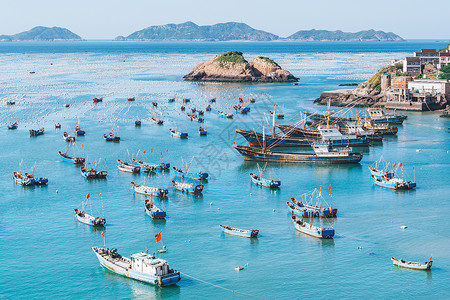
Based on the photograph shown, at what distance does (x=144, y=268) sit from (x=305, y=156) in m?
44.1

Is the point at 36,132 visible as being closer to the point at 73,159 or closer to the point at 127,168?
the point at 73,159

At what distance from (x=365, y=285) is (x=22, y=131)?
80.4 metres

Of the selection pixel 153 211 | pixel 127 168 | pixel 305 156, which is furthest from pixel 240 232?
pixel 305 156

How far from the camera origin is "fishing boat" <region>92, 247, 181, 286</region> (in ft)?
152

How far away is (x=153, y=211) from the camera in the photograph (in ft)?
200

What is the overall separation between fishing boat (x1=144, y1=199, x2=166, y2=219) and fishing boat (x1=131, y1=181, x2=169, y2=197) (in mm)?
4365

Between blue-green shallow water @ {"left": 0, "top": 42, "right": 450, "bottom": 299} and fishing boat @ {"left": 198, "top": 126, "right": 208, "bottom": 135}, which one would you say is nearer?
blue-green shallow water @ {"left": 0, "top": 42, "right": 450, "bottom": 299}

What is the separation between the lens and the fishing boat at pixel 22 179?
7444 centimetres

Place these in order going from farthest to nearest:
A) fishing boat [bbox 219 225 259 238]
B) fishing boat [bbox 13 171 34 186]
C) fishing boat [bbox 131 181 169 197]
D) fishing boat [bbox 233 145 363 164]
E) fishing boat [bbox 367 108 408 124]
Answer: fishing boat [bbox 367 108 408 124]
fishing boat [bbox 233 145 363 164]
fishing boat [bbox 13 171 34 186]
fishing boat [bbox 131 181 169 197]
fishing boat [bbox 219 225 259 238]

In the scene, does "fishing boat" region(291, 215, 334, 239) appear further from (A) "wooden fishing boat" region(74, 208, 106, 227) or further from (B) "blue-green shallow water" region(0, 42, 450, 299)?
(A) "wooden fishing boat" region(74, 208, 106, 227)

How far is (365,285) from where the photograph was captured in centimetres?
4712

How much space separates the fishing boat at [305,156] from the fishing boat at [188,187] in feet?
58.7

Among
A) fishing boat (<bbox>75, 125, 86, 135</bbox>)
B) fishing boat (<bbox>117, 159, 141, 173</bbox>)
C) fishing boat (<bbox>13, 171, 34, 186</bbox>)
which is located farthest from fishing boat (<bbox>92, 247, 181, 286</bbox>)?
fishing boat (<bbox>75, 125, 86, 135</bbox>)

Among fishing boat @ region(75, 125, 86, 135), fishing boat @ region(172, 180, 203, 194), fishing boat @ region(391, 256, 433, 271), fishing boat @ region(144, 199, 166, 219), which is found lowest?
fishing boat @ region(391, 256, 433, 271)
